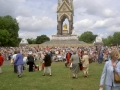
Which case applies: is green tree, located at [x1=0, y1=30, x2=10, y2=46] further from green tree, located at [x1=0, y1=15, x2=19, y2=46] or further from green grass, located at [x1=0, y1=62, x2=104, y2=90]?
green grass, located at [x1=0, y1=62, x2=104, y2=90]

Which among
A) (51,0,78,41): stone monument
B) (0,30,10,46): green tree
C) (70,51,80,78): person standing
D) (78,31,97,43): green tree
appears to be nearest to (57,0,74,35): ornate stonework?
(51,0,78,41): stone monument

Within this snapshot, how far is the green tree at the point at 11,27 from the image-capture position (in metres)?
74.8

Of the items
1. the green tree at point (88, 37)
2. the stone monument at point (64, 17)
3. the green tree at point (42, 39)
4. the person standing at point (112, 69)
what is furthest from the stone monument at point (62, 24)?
the green tree at point (88, 37)

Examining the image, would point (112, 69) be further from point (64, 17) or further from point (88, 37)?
point (88, 37)

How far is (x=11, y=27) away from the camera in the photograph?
78.7 m

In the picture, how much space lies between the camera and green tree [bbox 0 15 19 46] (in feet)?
245

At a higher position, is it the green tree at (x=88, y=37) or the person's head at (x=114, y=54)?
the green tree at (x=88, y=37)

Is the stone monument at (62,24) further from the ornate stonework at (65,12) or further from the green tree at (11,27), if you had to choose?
the green tree at (11,27)

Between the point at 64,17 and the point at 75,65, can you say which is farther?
the point at 64,17

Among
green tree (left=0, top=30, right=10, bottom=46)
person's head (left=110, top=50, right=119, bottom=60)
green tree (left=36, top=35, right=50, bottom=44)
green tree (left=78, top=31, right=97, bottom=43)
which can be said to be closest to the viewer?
person's head (left=110, top=50, right=119, bottom=60)

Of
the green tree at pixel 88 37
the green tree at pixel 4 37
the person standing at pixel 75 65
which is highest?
the green tree at pixel 88 37

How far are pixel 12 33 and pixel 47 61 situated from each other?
61.7 m

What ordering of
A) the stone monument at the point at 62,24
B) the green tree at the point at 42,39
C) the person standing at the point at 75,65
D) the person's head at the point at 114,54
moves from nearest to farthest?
the person's head at the point at 114,54 < the person standing at the point at 75,65 < the stone monument at the point at 62,24 < the green tree at the point at 42,39

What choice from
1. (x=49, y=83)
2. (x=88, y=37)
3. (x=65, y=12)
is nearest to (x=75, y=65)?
(x=49, y=83)
